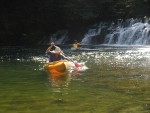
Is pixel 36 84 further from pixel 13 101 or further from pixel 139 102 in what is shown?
pixel 139 102

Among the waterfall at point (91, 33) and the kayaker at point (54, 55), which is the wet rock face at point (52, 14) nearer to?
the waterfall at point (91, 33)

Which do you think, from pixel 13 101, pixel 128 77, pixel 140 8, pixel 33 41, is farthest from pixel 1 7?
pixel 13 101

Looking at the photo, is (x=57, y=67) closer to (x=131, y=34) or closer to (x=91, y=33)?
(x=131, y=34)

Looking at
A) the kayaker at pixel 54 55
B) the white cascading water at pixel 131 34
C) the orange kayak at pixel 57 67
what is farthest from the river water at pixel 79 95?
the white cascading water at pixel 131 34

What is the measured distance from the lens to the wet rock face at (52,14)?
60719 millimetres

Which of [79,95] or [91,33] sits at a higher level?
[91,33]

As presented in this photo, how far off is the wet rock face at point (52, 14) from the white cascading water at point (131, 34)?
7482 millimetres

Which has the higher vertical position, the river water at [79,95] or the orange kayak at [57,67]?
the orange kayak at [57,67]

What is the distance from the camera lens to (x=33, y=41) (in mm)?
63219

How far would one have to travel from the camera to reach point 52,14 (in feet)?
210

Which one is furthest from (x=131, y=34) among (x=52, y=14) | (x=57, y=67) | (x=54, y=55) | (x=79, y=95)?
(x=79, y=95)

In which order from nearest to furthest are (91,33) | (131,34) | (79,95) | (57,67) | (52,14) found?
(79,95), (57,67), (131,34), (91,33), (52,14)

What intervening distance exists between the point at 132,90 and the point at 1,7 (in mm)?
54817

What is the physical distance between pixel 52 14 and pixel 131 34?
1855 cm
